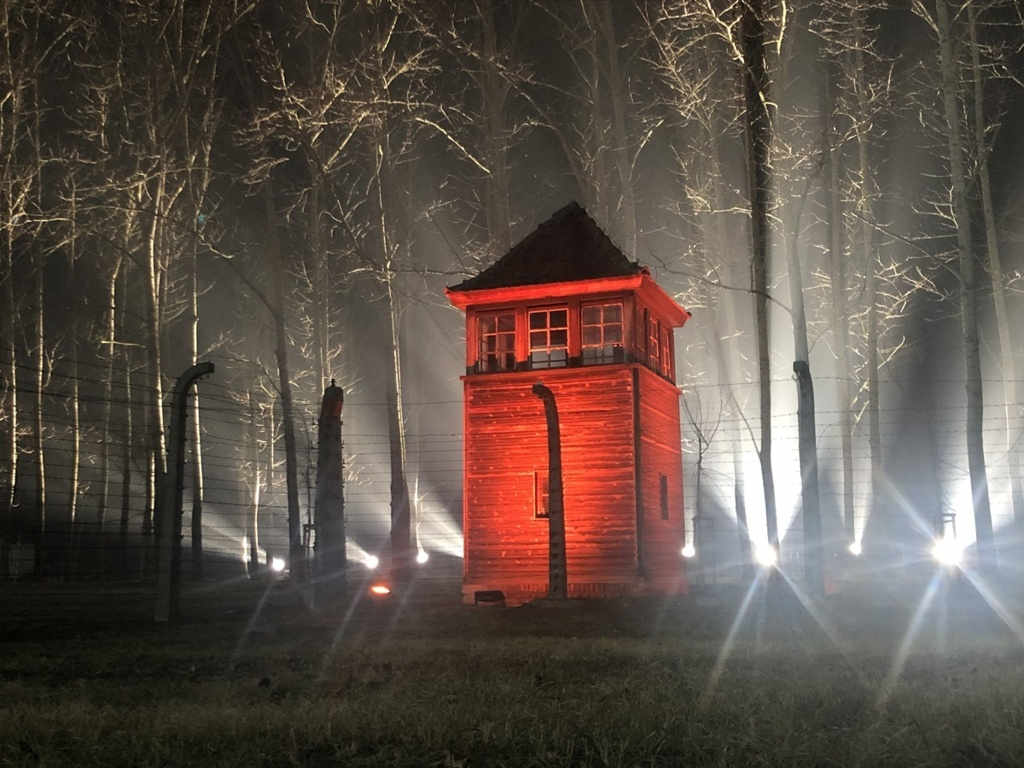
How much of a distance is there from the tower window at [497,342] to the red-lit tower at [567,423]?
0.03 meters

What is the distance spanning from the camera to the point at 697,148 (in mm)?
33531

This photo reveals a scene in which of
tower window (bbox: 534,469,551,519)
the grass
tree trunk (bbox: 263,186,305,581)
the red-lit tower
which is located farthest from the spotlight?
tower window (bbox: 534,469,551,519)

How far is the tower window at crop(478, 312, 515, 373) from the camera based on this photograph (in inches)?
941

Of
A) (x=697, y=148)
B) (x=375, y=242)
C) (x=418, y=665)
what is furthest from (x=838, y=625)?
(x=375, y=242)

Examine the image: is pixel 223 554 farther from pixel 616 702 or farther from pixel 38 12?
pixel 616 702

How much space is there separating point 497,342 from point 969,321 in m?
11.0

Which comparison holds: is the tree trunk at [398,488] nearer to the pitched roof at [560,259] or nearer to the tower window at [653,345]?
the pitched roof at [560,259]

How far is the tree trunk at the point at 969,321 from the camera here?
2050cm

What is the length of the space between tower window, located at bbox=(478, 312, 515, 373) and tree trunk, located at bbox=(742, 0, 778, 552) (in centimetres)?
610

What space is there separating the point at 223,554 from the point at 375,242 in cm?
2319

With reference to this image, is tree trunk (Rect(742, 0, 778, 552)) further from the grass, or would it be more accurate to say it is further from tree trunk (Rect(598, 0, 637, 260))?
the grass

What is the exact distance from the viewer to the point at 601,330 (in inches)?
924

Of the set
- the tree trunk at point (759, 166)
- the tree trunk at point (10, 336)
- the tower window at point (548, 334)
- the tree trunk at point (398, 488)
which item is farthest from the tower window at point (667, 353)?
the tree trunk at point (10, 336)

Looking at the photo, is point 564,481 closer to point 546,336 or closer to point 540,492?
point 540,492
